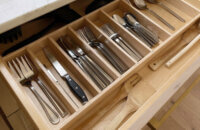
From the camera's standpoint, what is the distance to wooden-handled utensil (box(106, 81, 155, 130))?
536 mm

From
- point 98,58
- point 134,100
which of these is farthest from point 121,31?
point 134,100

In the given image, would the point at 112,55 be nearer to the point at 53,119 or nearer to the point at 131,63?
the point at 131,63

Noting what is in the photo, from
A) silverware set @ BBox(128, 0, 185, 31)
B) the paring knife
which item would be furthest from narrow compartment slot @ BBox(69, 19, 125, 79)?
silverware set @ BBox(128, 0, 185, 31)

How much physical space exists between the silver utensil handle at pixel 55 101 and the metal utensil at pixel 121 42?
0.29 m

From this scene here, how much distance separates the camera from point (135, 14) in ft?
2.56

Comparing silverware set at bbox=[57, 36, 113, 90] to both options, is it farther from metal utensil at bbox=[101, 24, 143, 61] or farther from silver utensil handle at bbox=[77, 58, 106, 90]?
metal utensil at bbox=[101, 24, 143, 61]

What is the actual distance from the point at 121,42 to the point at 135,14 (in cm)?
16

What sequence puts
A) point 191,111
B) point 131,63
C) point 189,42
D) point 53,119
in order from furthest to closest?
point 191,111, point 189,42, point 131,63, point 53,119

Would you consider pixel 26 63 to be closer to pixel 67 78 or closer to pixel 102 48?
pixel 67 78

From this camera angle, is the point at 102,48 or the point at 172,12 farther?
the point at 172,12

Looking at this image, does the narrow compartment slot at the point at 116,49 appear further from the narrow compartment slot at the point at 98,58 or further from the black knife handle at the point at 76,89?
the black knife handle at the point at 76,89

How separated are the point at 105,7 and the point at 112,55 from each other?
0.72 ft

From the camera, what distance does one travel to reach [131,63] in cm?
63

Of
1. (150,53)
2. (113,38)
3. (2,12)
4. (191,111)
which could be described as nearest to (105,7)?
(113,38)
